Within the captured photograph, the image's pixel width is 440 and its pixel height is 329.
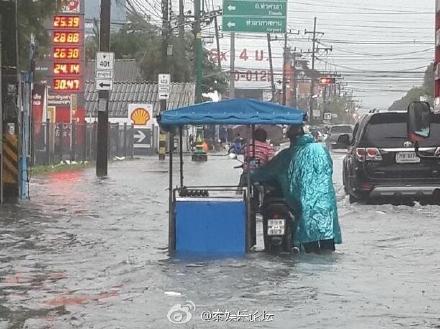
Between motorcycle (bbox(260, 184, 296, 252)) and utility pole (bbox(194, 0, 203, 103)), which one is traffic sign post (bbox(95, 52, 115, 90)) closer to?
motorcycle (bbox(260, 184, 296, 252))

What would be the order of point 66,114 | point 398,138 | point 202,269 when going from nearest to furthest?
point 202,269 → point 398,138 → point 66,114

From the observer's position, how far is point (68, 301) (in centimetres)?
944

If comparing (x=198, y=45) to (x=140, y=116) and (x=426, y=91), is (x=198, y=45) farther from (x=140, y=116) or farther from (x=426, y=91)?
(x=426, y=91)

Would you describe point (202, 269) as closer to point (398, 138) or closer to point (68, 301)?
point (68, 301)

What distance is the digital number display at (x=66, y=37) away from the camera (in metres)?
38.8

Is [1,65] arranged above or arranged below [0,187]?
above

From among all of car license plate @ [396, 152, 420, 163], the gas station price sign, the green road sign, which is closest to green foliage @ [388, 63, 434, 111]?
car license plate @ [396, 152, 420, 163]

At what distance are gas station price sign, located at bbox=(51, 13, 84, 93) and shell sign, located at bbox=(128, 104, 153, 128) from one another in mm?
12688

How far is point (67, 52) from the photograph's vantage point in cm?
3938

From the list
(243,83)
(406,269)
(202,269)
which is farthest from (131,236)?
(243,83)

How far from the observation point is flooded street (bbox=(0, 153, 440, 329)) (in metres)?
8.66

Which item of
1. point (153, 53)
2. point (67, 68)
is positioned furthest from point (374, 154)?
point (153, 53)

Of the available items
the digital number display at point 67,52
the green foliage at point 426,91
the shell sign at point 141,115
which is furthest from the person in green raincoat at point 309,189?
the shell sign at point 141,115

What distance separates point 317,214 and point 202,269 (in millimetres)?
1890
